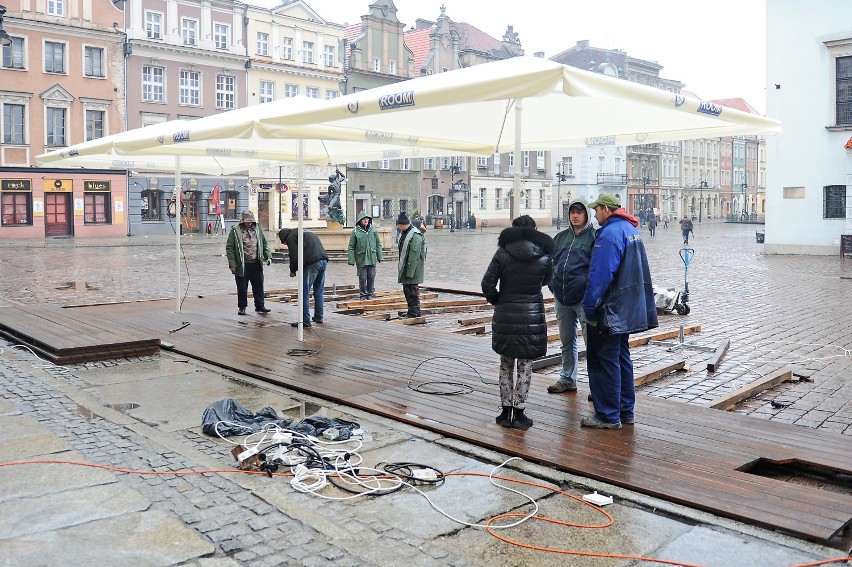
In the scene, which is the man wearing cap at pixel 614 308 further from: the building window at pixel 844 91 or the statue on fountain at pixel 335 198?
the building window at pixel 844 91

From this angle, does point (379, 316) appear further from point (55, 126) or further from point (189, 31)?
point (189, 31)

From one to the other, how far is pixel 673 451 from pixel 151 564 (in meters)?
3.54

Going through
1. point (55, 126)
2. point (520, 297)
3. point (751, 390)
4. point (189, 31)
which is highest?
point (189, 31)

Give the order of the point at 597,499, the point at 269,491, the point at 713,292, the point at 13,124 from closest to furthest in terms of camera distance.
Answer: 1. the point at 597,499
2. the point at 269,491
3. the point at 713,292
4. the point at 13,124

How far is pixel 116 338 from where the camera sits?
9.88 m

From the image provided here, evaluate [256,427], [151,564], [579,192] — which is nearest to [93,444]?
[256,427]

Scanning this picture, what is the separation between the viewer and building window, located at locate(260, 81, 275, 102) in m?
54.4

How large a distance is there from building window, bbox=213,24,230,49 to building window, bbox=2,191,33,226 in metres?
15.6

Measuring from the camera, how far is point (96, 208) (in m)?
46.6

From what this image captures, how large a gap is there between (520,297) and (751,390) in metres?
3.17

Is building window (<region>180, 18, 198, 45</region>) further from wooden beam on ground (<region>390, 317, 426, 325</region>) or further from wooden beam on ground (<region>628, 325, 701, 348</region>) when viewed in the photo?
wooden beam on ground (<region>628, 325, 701, 348</region>)

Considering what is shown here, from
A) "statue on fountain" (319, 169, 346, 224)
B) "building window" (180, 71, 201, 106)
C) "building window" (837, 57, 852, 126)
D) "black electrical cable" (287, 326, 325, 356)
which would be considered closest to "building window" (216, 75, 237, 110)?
"building window" (180, 71, 201, 106)

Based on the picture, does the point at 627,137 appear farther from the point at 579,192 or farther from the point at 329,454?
the point at 579,192

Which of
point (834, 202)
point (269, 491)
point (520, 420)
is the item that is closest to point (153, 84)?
point (834, 202)
